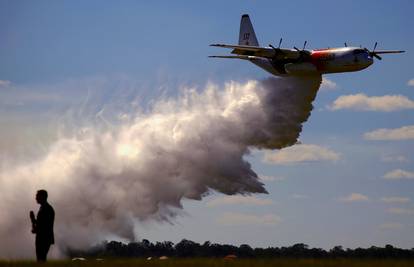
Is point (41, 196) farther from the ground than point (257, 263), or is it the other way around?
point (41, 196)

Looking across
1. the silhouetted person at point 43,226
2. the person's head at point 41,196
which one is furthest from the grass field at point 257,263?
the person's head at point 41,196

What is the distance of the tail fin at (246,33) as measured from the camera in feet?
268

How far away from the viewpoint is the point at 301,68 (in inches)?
2702

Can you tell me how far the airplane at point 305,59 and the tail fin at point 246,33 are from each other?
9.55 metres

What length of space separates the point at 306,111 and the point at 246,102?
5.41m

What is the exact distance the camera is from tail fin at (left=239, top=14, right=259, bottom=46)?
268ft

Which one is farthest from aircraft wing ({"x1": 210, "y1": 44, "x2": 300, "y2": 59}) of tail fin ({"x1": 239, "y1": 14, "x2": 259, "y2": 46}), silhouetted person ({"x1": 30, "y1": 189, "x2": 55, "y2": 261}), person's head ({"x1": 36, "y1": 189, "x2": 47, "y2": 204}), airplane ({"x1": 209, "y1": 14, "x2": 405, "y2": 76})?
person's head ({"x1": 36, "y1": 189, "x2": 47, "y2": 204})

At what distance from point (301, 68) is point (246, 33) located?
589 inches

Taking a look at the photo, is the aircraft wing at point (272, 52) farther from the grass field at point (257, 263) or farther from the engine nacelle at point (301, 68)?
the grass field at point (257, 263)

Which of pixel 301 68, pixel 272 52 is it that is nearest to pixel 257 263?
pixel 301 68

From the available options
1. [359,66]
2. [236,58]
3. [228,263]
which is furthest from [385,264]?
[236,58]

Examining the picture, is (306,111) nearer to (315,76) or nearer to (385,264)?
(315,76)

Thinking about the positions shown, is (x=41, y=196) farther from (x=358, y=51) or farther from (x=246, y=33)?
(x=246, y=33)

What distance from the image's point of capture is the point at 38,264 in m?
24.2
